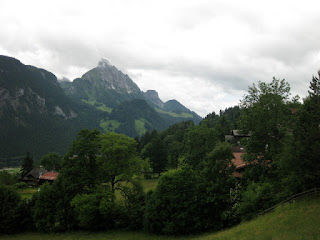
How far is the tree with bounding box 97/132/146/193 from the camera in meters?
30.9

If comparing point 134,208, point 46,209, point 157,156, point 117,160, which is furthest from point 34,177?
point 134,208

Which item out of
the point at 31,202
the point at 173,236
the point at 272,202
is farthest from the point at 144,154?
the point at 272,202

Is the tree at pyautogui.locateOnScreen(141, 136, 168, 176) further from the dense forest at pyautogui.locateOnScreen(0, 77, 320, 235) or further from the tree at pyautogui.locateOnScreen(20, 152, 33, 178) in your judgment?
the tree at pyautogui.locateOnScreen(20, 152, 33, 178)

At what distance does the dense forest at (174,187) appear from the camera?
26281 mm

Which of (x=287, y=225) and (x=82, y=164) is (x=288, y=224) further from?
(x=82, y=164)

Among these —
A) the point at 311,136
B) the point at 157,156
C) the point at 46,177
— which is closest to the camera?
the point at 311,136

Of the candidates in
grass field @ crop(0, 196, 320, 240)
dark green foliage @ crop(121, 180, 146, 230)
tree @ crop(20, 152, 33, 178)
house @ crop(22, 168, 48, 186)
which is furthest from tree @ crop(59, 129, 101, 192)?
tree @ crop(20, 152, 33, 178)

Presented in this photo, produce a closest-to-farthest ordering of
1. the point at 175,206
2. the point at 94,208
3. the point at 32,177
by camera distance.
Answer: the point at 175,206
the point at 94,208
the point at 32,177

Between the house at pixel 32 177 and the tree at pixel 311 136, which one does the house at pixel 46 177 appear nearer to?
the house at pixel 32 177

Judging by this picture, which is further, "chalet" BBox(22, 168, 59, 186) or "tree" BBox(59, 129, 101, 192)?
"chalet" BBox(22, 168, 59, 186)

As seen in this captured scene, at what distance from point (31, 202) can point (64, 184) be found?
25.0 ft

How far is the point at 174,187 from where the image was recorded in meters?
28.4

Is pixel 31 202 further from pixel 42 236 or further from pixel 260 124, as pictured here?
pixel 260 124

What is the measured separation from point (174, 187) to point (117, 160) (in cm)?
889
